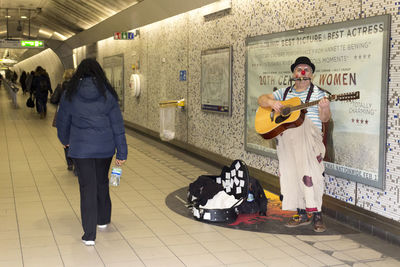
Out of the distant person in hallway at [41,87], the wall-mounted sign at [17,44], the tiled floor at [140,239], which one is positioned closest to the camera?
the tiled floor at [140,239]

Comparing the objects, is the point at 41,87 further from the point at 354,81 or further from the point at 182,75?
the point at 354,81

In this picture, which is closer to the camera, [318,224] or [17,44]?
[318,224]

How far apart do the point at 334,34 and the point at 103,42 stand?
12127 millimetres

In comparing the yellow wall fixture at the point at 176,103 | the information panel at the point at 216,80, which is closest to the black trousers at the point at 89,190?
the information panel at the point at 216,80

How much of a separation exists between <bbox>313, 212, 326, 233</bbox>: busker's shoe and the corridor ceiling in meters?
7.93

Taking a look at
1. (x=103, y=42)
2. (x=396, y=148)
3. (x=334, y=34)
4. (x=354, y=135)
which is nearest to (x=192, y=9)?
(x=334, y=34)

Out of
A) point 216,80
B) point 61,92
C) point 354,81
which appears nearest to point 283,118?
point 354,81

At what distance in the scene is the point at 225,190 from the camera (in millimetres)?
4895

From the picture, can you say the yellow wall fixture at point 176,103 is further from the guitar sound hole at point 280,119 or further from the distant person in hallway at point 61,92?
the guitar sound hole at point 280,119

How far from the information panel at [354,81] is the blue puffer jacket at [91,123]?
1.97 metres

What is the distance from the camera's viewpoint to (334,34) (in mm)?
4633

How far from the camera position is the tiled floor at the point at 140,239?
3.63 meters

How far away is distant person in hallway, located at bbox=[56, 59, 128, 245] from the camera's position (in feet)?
12.8

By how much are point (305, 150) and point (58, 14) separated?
15816 mm
